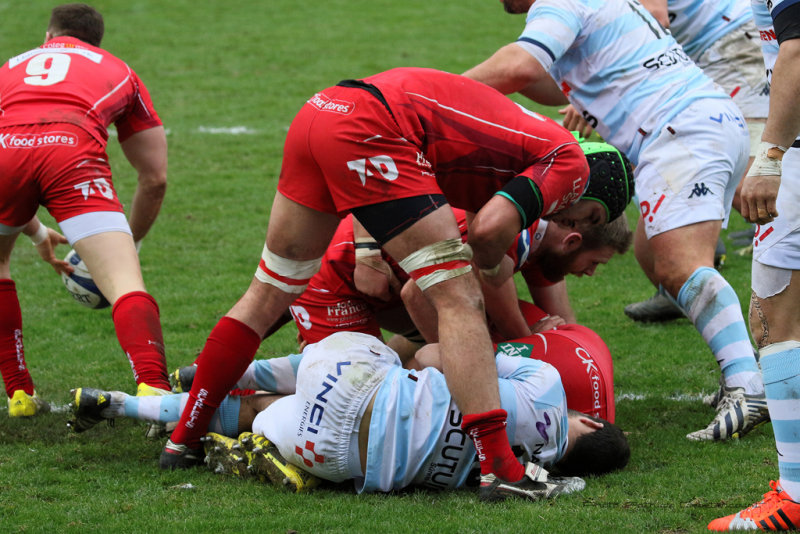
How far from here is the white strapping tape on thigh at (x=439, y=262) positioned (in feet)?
11.4

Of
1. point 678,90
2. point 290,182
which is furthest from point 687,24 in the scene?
point 290,182

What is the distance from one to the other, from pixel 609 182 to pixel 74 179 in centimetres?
239

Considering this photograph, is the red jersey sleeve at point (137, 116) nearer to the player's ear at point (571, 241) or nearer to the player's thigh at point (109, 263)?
the player's thigh at point (109, 263)

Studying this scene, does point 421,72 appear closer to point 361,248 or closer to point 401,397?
point 361,248

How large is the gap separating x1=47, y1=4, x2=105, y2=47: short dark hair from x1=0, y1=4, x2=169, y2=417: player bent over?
4cm

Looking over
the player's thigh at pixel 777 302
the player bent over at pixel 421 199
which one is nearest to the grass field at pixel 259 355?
the player bent over at pixel 421 199

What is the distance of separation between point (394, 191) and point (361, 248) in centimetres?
90

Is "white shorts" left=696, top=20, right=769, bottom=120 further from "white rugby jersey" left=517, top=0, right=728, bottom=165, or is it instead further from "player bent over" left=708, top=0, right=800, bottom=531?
"player bent over" left=708, top=0, right=800, bottom=531

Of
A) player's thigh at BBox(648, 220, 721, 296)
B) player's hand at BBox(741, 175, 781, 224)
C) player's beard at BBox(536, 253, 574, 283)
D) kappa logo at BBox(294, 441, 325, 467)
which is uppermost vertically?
player's hand at BBox(741, 175, 781, 224)

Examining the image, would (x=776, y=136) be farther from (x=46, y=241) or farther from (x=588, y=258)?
(x=46, y=241)

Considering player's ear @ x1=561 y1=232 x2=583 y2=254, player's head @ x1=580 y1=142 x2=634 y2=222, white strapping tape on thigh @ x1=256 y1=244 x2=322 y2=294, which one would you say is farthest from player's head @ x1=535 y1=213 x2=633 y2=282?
white strapping tape on thigh @ x1=256 y1=244 x2=322 y2=294

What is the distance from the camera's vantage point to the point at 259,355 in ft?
18.8

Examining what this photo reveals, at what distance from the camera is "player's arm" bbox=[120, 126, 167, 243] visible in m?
5.41

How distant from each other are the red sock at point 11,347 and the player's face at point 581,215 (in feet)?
8.67
